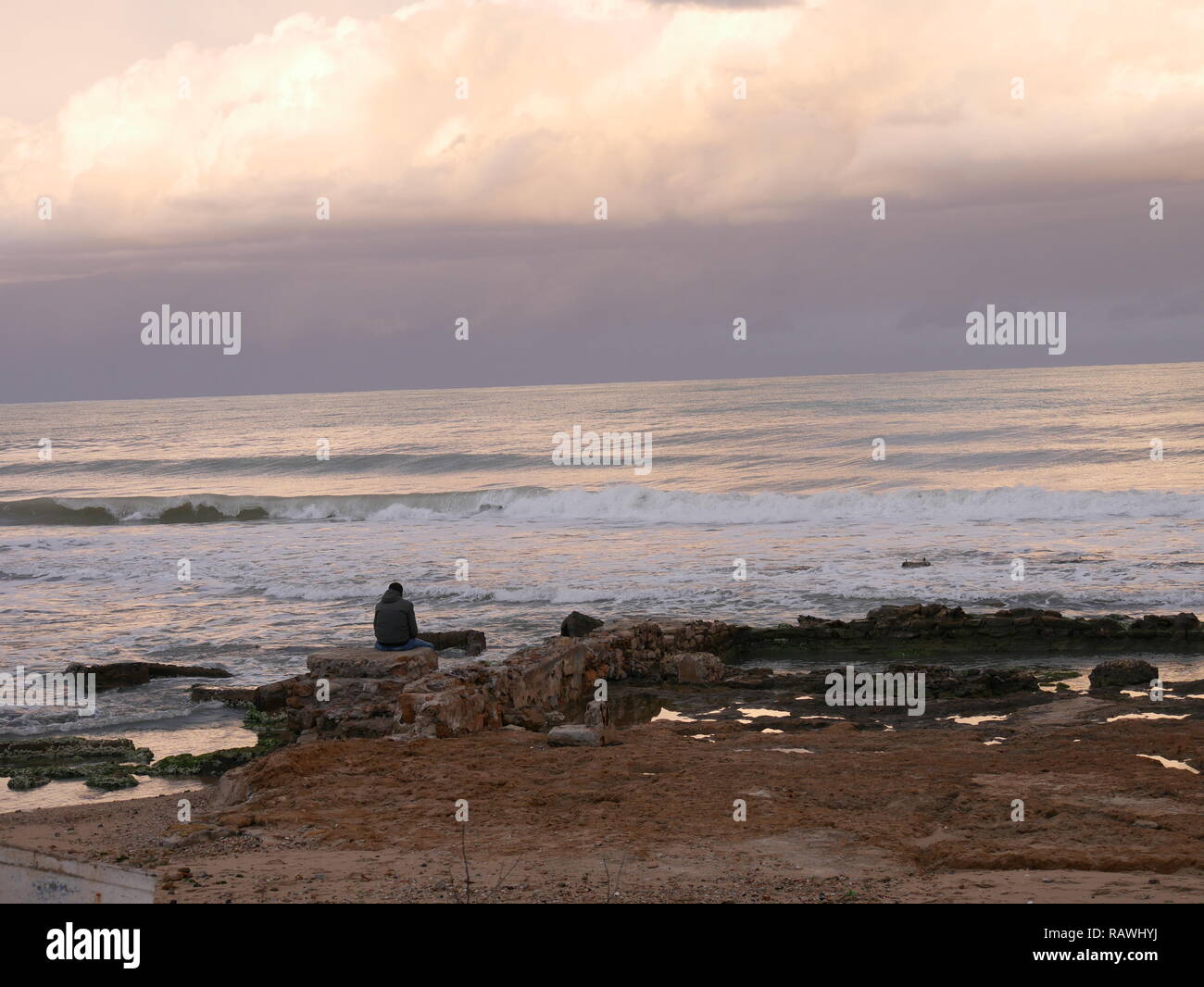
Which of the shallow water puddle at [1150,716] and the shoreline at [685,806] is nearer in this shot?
the shoreline at [685,806]

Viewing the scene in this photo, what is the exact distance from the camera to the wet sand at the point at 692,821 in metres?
7.12

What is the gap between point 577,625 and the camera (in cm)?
1836

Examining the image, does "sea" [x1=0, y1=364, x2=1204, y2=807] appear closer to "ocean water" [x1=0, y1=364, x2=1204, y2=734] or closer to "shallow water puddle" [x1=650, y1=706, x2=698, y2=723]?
"ocean water" [x1=0, y1=364, x2=1204, y2=734]

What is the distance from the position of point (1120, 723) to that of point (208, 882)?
9.53 meters

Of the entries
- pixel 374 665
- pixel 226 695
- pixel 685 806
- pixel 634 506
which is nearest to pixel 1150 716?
pixel 685 806

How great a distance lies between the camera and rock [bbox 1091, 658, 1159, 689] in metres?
15.0

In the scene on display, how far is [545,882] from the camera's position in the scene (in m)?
7.21

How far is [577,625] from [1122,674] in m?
8.03

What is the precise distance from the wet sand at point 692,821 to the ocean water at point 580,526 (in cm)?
570

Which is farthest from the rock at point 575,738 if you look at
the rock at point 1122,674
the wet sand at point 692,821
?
the rock at point 1122,674

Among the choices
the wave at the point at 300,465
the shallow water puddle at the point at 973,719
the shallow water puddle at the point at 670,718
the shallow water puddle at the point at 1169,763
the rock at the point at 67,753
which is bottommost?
the rock at the point at 67,753

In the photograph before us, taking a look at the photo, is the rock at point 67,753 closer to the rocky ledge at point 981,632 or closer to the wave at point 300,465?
the rocky ledge at point 981,632

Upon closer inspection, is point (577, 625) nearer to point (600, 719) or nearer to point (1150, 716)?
point (600, 719)
